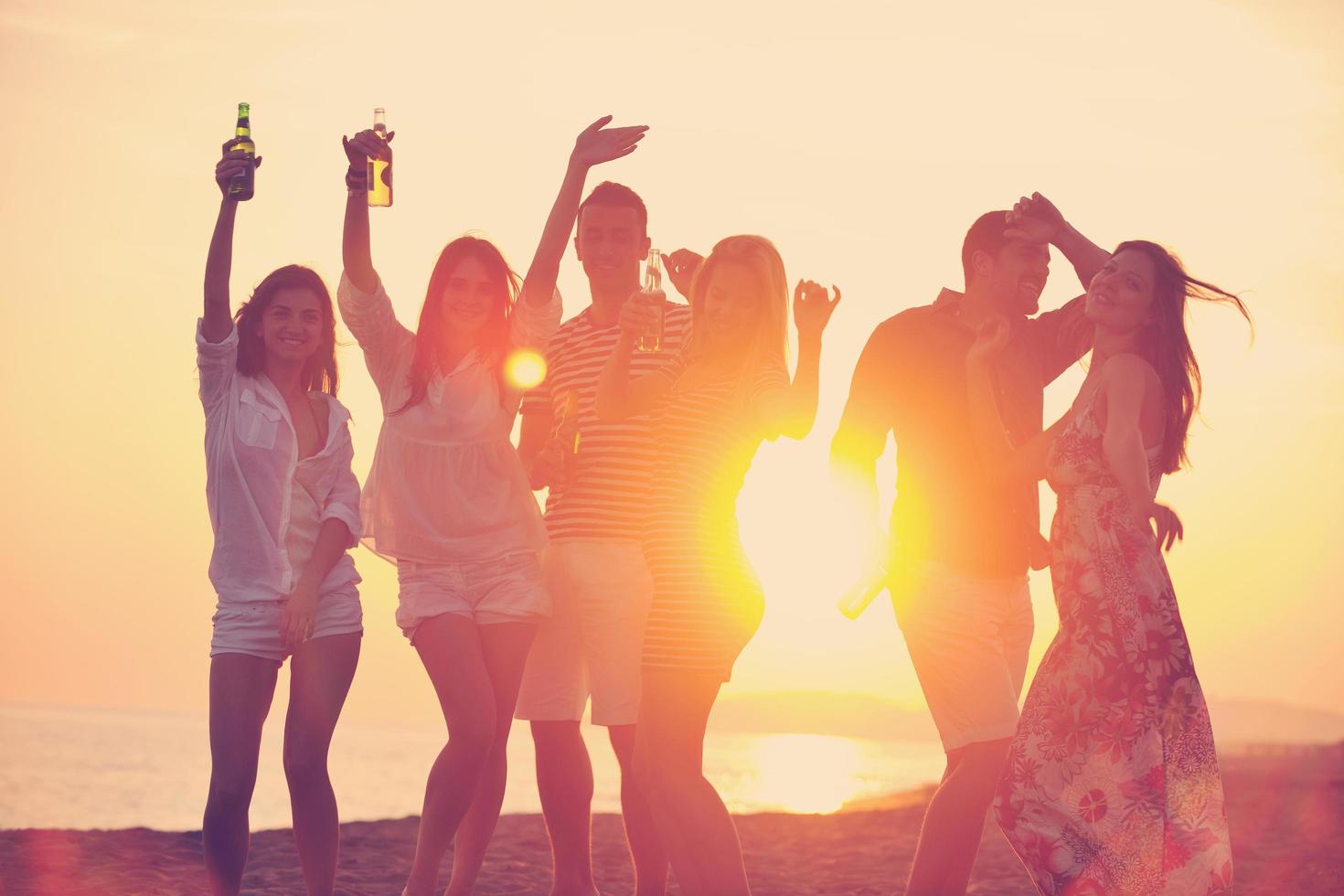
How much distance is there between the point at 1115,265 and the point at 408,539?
2887mm

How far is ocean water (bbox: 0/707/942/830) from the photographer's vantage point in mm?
24547

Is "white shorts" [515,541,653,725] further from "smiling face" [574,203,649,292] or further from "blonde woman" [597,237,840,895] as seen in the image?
"smiling face" [574,203,649,292]

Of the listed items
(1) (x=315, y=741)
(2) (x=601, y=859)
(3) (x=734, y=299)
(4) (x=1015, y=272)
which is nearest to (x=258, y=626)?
(1) (x=315, y=741)

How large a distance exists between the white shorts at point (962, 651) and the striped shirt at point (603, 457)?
121cm

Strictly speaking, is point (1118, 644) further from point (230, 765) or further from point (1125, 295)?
point (230, 765)

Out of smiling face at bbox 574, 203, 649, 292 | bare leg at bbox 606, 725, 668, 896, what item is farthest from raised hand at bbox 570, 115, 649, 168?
bare leg at bbox 606, 725, 668, 896

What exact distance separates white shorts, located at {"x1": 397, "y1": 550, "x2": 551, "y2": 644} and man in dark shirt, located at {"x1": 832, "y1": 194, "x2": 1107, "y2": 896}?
1.33 m

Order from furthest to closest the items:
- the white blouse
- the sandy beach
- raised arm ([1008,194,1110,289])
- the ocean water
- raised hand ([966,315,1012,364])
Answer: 1. the ocean water
2. the sandy beach
3. the white blouse
4. raised arm ([1008,194,1110,289])
5. raised hand ([966,315,1012,364])

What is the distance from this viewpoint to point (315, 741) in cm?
546

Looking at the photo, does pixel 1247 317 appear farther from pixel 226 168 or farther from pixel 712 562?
pixel 226 168

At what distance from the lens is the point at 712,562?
16.9 feet

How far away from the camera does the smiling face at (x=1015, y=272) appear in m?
5.77

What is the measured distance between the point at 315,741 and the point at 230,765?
33cm

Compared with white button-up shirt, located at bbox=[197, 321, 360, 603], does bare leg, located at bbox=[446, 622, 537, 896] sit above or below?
below
